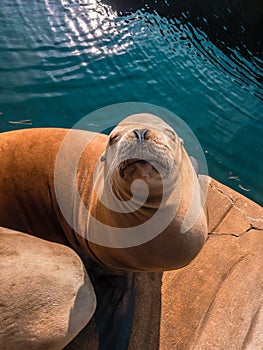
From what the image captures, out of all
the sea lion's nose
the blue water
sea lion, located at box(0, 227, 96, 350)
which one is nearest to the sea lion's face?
the sea lion's nose

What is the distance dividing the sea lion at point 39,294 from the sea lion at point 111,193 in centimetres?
29

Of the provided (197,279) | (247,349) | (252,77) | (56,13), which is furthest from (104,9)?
(247,349)

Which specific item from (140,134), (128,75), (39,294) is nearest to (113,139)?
(140,134)

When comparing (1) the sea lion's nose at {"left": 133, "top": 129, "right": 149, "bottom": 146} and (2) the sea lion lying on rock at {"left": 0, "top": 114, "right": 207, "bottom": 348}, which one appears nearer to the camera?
(1) the sea lion's nose at {"left": 133, "top": 129, "right": 149, "bottom": 146}

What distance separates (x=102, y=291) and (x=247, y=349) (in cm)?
81

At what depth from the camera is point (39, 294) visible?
6.76 feet

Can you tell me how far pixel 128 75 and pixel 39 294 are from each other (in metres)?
4.36

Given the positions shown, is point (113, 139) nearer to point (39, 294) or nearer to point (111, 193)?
point (111, 193)

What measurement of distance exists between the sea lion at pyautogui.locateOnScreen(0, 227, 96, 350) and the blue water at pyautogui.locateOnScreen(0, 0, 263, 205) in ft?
9.68

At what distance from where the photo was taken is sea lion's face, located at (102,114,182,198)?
1788mm

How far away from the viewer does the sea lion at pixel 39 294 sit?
195cm

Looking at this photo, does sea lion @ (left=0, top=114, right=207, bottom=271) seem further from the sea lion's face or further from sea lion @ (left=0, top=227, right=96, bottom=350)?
sea lion @ (left=0, top=227, right=96, bottom=350)

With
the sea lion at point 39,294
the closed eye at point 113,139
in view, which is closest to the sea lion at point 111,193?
the closed eye at point 113,139

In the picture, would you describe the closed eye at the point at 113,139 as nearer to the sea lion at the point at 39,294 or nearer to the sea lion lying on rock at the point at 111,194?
the sea lion lying on rock at the point at 111,194
